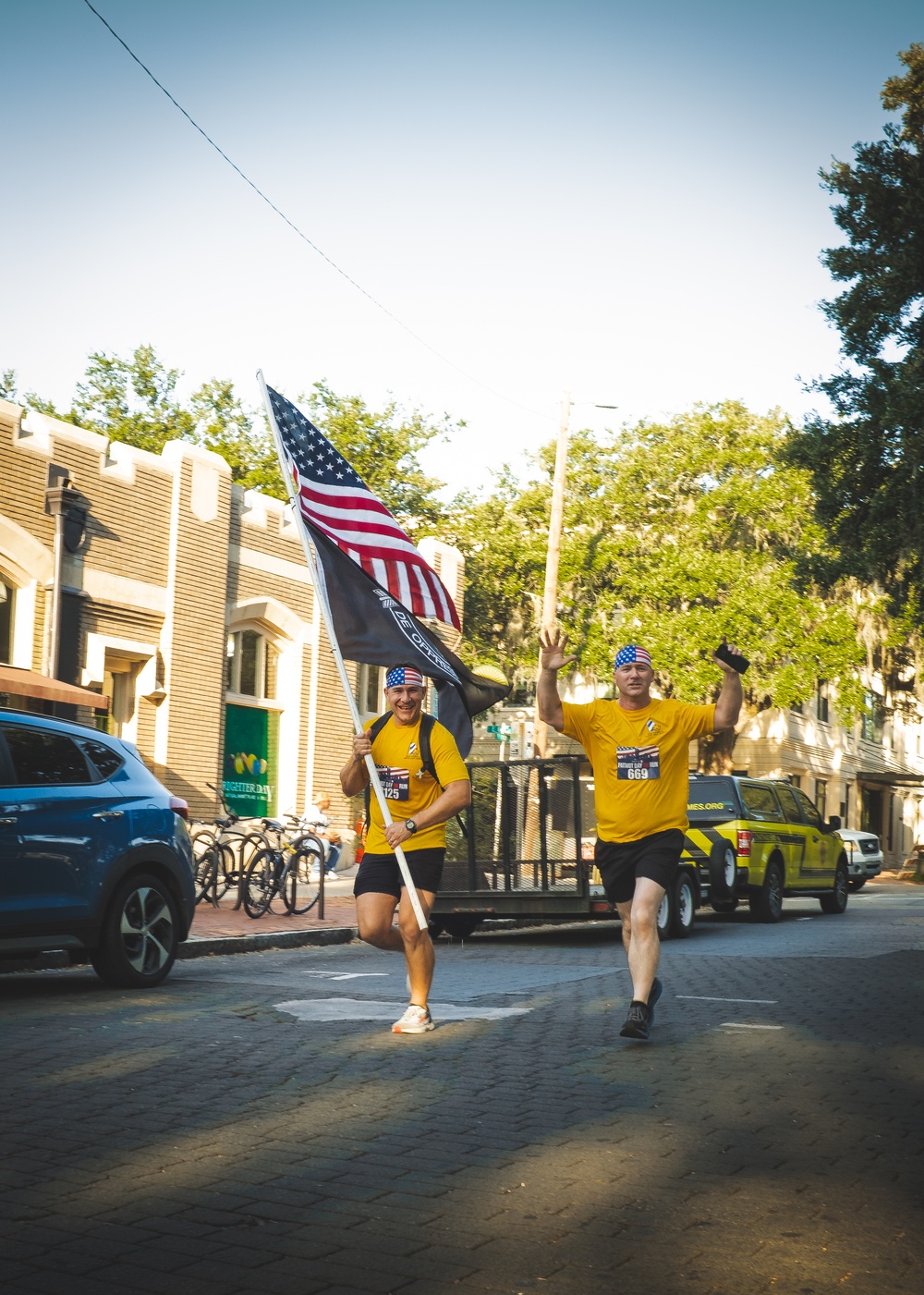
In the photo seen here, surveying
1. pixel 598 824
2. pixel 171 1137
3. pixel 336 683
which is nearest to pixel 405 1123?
pixel 171 1137

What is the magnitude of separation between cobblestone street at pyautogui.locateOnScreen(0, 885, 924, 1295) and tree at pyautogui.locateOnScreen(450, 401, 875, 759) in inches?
1065

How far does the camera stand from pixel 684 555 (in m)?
37.1

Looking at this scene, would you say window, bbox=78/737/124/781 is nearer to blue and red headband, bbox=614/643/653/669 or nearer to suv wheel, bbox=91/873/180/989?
suv wheel, bbox=91/873/180/989

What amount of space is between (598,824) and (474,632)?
112 ft

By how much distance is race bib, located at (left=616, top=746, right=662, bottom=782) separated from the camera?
7676 millimetres

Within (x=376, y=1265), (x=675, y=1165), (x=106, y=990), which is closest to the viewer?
(x=376, y=1265)

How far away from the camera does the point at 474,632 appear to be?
42188 millimetres

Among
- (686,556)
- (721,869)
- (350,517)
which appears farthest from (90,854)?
(686,556)

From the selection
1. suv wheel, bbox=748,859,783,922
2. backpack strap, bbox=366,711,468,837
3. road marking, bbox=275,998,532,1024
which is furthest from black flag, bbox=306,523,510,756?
suv wheel, bbox=748,859,783,922

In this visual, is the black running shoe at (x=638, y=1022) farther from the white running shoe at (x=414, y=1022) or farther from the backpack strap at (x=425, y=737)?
the backpack strap at (x=425, y=737)

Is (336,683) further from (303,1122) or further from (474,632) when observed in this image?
(303,1122)

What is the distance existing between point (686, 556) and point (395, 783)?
98.6 ft

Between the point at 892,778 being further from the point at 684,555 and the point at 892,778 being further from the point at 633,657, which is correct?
the point at 633,657

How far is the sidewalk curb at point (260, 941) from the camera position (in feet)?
43.6
